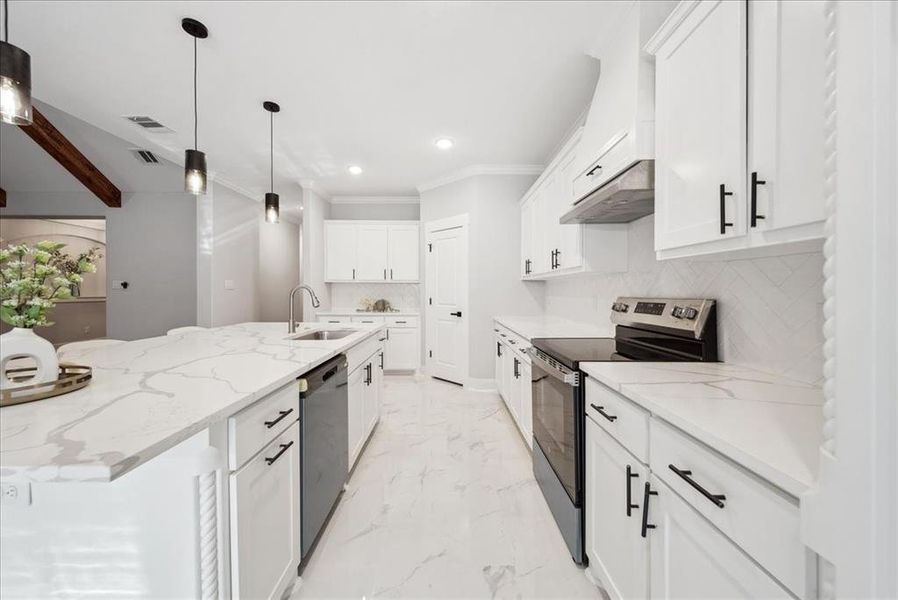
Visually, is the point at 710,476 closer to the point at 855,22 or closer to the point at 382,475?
the point at 855,22

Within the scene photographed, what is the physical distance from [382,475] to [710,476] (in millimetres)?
1981

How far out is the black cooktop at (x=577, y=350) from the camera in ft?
5.32

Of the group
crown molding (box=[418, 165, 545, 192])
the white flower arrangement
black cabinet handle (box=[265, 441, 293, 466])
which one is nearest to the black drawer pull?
black cabinet handle (box=[265, 441, 293, 466])

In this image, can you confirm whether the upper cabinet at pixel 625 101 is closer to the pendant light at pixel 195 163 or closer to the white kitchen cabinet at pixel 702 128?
the white kitchen cabinet at pixel 702 128

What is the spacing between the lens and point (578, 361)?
62.0 inches

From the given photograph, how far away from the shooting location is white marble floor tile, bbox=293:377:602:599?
4.96 ft

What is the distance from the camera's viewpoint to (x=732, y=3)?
1085 mm

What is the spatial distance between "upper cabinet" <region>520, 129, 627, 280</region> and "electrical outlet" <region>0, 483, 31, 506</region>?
259 cm

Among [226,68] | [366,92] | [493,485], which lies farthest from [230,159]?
[493,485]

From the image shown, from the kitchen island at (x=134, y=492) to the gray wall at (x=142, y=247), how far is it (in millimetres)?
4542

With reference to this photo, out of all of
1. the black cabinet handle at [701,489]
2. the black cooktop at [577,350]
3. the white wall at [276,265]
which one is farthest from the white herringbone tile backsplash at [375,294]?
the black cabinet handle at [701,489]

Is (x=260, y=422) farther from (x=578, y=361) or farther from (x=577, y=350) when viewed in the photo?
(x=577, y=350)

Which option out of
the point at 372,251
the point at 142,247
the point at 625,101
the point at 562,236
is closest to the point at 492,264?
the point at 562,236

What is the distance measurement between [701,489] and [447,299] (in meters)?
3.89
